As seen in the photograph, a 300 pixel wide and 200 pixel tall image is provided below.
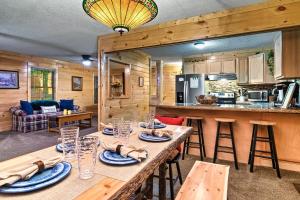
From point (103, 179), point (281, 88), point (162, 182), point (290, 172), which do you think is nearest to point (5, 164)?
point (103, 179)

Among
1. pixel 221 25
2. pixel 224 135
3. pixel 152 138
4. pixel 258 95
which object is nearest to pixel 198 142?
pixel 224 135

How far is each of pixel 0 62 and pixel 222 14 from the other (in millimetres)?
6397

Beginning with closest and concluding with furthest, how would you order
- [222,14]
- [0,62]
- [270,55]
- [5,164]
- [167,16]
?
1. [5,164]
2. [222,14]
3. [167,16]
4. [270,55]
5. [0,62]

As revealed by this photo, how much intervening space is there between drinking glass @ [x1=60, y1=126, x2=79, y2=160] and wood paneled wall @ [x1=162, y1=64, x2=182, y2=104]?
268 inches

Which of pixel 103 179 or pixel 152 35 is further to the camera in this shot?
pixel 152 35

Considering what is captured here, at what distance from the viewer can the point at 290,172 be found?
2.81m

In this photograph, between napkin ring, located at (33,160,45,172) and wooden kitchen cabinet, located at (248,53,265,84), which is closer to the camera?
napkin ring, located at (33,160,45,172)

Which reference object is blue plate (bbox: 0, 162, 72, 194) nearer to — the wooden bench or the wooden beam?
the wooden bench

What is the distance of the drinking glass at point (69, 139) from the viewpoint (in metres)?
1.08

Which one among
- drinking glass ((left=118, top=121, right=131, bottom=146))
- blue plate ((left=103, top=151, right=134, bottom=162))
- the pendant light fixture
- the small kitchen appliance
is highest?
the pendant light fixture

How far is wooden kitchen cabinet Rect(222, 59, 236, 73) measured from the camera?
5496 mm

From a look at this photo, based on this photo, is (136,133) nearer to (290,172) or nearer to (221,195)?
(221,195)

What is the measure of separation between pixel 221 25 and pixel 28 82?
258 inches

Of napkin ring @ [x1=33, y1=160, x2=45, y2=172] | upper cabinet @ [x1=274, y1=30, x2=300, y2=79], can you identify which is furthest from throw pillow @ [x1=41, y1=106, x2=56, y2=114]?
upper cabinet @ [x1=274, y1=30, x2=300, y2=79]
